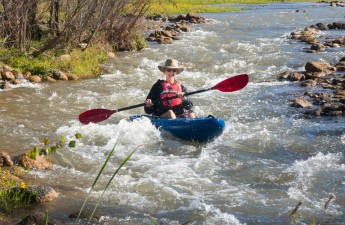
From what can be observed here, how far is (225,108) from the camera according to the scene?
9617 mm

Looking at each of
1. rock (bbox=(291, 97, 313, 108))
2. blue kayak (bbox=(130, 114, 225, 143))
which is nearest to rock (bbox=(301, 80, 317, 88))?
rock (bbox=(291, 97, 313, 108))

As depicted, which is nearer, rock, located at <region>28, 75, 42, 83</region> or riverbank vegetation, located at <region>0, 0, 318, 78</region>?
rock, located at <region>28, 75, 42, 83</region>

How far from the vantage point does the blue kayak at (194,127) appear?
7.06 m

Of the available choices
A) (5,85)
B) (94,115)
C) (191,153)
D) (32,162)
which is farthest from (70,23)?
(32,162)

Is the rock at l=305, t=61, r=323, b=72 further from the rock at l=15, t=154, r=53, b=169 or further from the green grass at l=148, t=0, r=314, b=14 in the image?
the green grass at l=148, t=0, r=314, b=14

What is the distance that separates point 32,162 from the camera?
228 inches

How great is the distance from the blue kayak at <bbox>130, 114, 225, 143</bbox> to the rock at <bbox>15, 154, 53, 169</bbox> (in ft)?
6.33

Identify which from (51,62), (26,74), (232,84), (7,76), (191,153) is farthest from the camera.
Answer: (51,62)

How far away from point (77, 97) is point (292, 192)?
18.5ft

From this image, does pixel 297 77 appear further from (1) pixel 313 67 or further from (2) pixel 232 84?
(2) pixel 232 84

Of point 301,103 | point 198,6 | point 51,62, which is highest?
point 51,62

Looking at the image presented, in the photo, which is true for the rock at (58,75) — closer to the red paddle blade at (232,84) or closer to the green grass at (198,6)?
the red paddle blade at (232,84)

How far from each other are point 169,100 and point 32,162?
261 centimetres

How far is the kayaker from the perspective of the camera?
7684 mm
